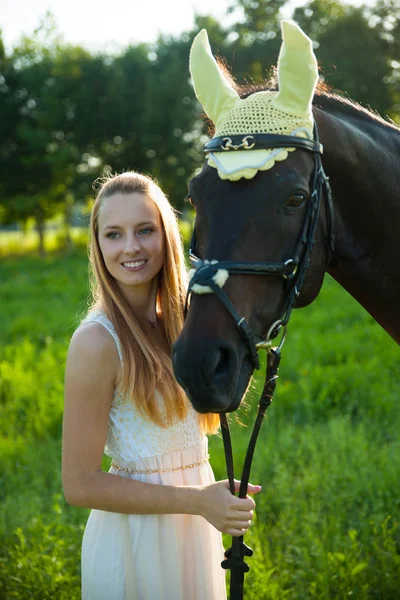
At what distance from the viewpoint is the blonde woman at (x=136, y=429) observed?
2.06 metres

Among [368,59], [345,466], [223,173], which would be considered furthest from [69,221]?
[223,173]

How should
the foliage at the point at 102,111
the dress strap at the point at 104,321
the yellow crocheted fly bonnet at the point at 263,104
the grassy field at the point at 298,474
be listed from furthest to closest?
the foliage at the point at 102,111, the grassy field at the point at 298,474, the dress strap at the point at 104,321, the yellow crocheted fly bonnet at the point at 263,104

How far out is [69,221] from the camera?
26.3 m

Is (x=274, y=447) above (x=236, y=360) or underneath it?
underneath

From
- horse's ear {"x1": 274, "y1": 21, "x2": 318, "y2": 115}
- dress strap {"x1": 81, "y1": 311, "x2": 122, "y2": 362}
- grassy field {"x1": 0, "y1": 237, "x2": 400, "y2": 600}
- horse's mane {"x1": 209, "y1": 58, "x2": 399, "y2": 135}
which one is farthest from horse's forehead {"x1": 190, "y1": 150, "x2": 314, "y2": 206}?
grassy field {"x1": 0, "y1": 237, "x2": 400, "y2": 600}

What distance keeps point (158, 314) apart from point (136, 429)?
1.72ft

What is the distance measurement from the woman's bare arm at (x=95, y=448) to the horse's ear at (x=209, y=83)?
2.92ft

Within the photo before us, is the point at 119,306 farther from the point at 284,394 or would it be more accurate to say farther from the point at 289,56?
the point at 284,394

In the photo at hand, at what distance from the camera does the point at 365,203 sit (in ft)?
7.07

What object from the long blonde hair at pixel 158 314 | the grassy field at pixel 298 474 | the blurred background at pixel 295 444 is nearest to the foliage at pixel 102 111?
the blurred background at pixel 295 444

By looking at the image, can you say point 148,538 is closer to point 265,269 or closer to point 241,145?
point 265,269

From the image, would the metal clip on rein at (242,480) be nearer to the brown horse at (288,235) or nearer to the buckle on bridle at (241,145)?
the brown horse at (288,235)

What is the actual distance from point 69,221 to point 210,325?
2558cm

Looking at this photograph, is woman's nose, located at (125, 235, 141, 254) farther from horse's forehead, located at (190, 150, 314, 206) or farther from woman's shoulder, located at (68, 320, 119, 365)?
horse's forehead, located at (190, 150, 314, 206)
